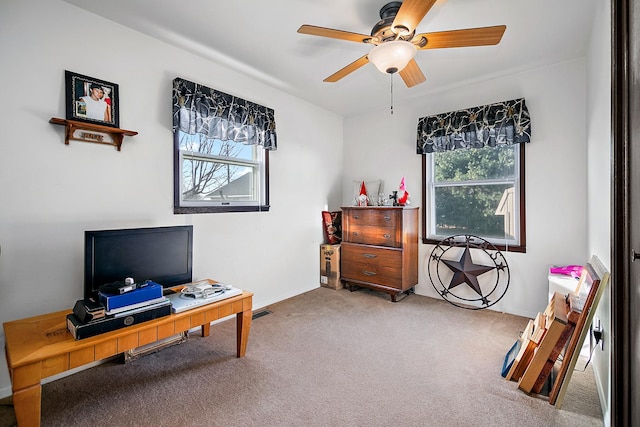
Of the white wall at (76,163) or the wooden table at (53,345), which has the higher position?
the white wall at (76,163)

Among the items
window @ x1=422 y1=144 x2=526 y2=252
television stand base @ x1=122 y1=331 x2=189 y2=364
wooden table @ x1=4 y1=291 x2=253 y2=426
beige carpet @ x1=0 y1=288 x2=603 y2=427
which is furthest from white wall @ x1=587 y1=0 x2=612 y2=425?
television stand base @ x1=122 y1=331 x2=189 y2=364

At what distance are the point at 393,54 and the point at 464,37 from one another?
17.1 inches

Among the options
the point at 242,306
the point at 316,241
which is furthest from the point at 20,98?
the point at 316,241

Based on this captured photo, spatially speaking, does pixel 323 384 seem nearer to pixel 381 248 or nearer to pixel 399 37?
pixel 381 248

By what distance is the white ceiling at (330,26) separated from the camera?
2.08 metres

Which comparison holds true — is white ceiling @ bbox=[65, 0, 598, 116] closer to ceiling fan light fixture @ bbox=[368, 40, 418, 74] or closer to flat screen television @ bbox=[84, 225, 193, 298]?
ceiling fan light fixture @ bbox=[368, 40, 418, 74]

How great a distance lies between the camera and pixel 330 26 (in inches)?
90.8

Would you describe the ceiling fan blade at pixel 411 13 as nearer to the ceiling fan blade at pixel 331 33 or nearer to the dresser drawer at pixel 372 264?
the ceiling fan blade at pixel 331 33

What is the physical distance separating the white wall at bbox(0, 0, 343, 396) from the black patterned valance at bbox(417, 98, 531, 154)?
81.3 inches

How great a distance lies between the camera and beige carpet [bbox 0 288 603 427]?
1.68m

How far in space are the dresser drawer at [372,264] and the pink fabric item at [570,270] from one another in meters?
1.44

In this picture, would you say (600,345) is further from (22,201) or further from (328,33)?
(22,201)

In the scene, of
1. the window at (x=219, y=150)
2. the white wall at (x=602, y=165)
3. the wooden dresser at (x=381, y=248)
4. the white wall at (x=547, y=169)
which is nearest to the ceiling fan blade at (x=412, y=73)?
the white wall at (x=602, y=165)

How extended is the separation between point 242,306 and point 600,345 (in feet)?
7.91
